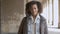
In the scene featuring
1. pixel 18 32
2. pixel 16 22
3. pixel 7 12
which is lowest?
pixel 18 32

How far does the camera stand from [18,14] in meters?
1.43

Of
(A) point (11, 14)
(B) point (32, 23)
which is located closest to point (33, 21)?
(B) point (32, 23)

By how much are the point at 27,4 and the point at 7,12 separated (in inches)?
9.8

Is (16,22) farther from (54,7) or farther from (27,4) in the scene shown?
(54,7)

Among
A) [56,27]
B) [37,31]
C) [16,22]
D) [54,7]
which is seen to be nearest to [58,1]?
[54,7]

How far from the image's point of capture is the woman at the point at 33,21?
130cm

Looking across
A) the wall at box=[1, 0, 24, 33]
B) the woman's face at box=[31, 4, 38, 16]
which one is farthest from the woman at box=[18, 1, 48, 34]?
the wall at box=[1, 0, 24, 33]

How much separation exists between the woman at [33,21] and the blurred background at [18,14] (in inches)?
2.8

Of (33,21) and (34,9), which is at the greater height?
(34,9)

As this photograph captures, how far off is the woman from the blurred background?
2.8 inches

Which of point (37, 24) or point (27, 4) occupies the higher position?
point (27, 4)

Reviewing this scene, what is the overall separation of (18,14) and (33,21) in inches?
8.5

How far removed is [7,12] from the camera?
143cm

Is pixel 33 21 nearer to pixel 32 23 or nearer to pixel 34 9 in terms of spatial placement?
pixel 32 23
